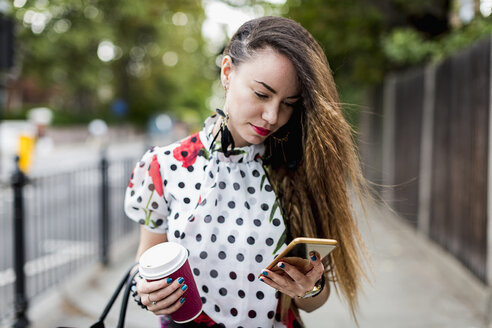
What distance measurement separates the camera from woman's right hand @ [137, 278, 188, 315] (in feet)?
4.37

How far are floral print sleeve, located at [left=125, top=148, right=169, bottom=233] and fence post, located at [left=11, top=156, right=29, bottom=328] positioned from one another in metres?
2.72

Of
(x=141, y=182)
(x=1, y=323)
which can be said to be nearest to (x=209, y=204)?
Answer: (x=141, y=182)

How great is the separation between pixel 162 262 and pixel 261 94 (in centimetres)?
58

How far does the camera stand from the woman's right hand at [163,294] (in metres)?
1.33

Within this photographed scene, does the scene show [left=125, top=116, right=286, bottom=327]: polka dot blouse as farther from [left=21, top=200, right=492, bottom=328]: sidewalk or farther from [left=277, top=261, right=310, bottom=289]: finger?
[left=21, top=200, right=492, bottom=328]: sidewalk

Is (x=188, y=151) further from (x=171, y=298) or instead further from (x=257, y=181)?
(x=171, y=298)

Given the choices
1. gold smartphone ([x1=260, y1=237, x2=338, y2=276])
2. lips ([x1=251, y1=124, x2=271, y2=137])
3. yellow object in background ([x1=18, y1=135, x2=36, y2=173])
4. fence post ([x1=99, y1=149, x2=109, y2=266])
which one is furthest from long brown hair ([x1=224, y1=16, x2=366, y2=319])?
yellow object in background ([x1=18, y1=135, x2=36, y2=173])

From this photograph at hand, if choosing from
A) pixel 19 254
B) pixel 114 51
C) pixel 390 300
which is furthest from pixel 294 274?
pixel 114 51

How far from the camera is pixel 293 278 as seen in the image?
4.66ft

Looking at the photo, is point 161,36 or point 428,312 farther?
point 161,36

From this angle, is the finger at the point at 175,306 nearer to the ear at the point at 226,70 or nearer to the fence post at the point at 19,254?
the ear at the point at 226,70

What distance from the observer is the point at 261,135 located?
158cm

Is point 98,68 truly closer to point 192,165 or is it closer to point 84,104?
point 84,104

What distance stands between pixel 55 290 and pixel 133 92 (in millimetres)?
40335
